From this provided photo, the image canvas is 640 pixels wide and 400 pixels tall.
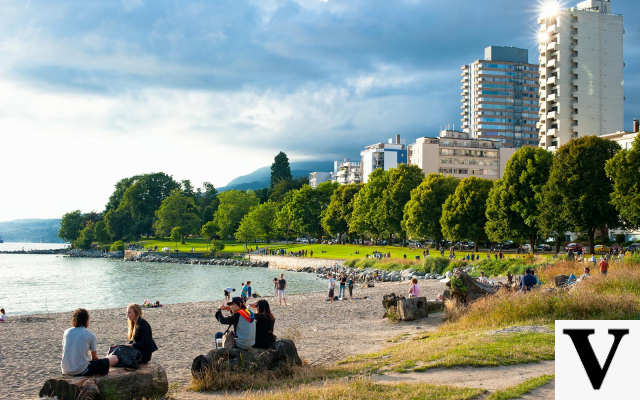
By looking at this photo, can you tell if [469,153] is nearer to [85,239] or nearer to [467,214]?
[467,214]

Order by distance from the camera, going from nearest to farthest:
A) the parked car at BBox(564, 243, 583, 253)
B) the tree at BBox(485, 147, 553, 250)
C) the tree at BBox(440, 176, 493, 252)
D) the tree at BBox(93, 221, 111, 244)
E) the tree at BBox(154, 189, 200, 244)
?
1. the tree at BBox(485, 147, 553, 250)
2. the parked car at BBox(564, 243, 583, 253)
3. the tree at BBox(440, 176, 493, 252)
4. the tree at BBox(154, 189, 200, 244)
5. the tree at BBox(93, 221, 111, 244)

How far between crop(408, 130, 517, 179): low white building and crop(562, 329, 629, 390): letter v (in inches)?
4828

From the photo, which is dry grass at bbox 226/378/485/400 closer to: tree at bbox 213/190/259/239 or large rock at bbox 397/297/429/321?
large rock at bbox 397/297/429/321

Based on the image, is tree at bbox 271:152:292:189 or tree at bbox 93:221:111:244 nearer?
tree at bbox 93:221:111:244

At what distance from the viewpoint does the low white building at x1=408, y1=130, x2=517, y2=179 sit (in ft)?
424

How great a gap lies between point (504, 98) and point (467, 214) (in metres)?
116

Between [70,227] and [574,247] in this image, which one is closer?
[574,247]

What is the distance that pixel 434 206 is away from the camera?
76.6 meters

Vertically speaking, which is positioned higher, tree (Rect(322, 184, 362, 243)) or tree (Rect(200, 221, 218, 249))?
tree (Rect(322, 184, 362, 243))

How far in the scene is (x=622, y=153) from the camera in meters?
47.4

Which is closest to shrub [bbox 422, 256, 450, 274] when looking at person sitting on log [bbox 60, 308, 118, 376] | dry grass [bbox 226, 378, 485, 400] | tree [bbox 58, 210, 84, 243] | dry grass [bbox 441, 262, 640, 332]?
dry grass [bbox 441, 262, 640, 332]

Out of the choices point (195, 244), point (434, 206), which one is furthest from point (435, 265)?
point (195, 244)

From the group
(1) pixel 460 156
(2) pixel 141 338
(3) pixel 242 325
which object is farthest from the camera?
(1) pixel 460 156

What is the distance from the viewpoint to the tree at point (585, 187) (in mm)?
50562
